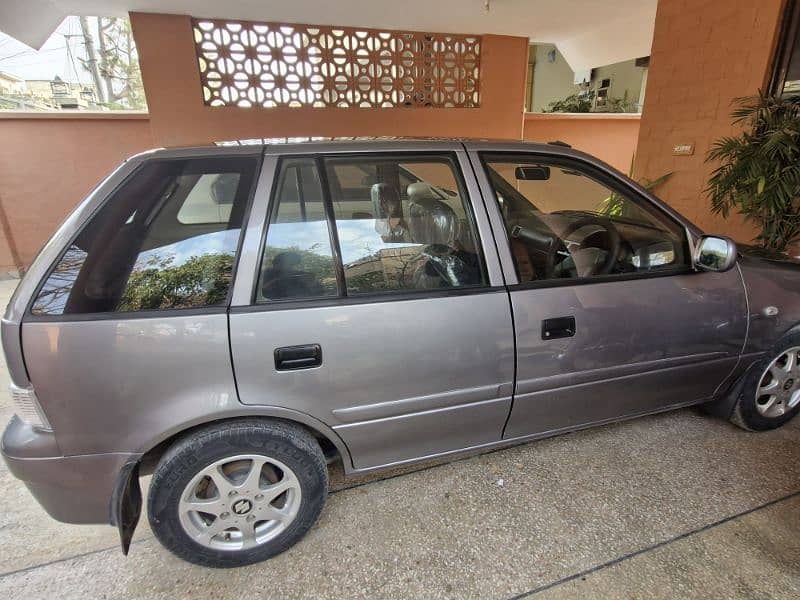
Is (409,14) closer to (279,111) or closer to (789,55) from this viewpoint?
(279,111)

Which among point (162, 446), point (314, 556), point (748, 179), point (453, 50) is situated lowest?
point (314, 556)

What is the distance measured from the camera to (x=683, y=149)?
4832 millimetres

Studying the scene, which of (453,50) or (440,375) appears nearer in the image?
(440,375)

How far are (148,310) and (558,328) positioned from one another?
5.36 ft

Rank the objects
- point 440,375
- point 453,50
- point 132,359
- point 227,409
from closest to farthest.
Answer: point 132,359 < point 227,409 < point 440,375 < point 453,50

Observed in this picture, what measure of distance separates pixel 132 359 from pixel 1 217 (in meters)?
5.76

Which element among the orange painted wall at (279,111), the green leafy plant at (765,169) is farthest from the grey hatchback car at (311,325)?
the orange painted wall at (279,111)

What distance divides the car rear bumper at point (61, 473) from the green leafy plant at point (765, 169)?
15.4ft

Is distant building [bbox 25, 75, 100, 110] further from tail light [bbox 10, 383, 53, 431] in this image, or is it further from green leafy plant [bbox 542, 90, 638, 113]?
green leafy plant [bbox 542, 90, 638, 113]

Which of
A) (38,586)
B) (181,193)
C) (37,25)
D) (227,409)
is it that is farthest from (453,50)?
(38,586)

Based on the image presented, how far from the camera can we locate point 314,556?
1835mm

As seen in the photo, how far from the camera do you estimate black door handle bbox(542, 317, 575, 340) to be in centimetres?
188

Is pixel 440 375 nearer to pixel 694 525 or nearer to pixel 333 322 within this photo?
pixel 333 322

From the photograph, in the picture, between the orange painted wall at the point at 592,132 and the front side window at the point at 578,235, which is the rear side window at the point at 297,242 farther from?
the orange painted wall at the point at 592,132
